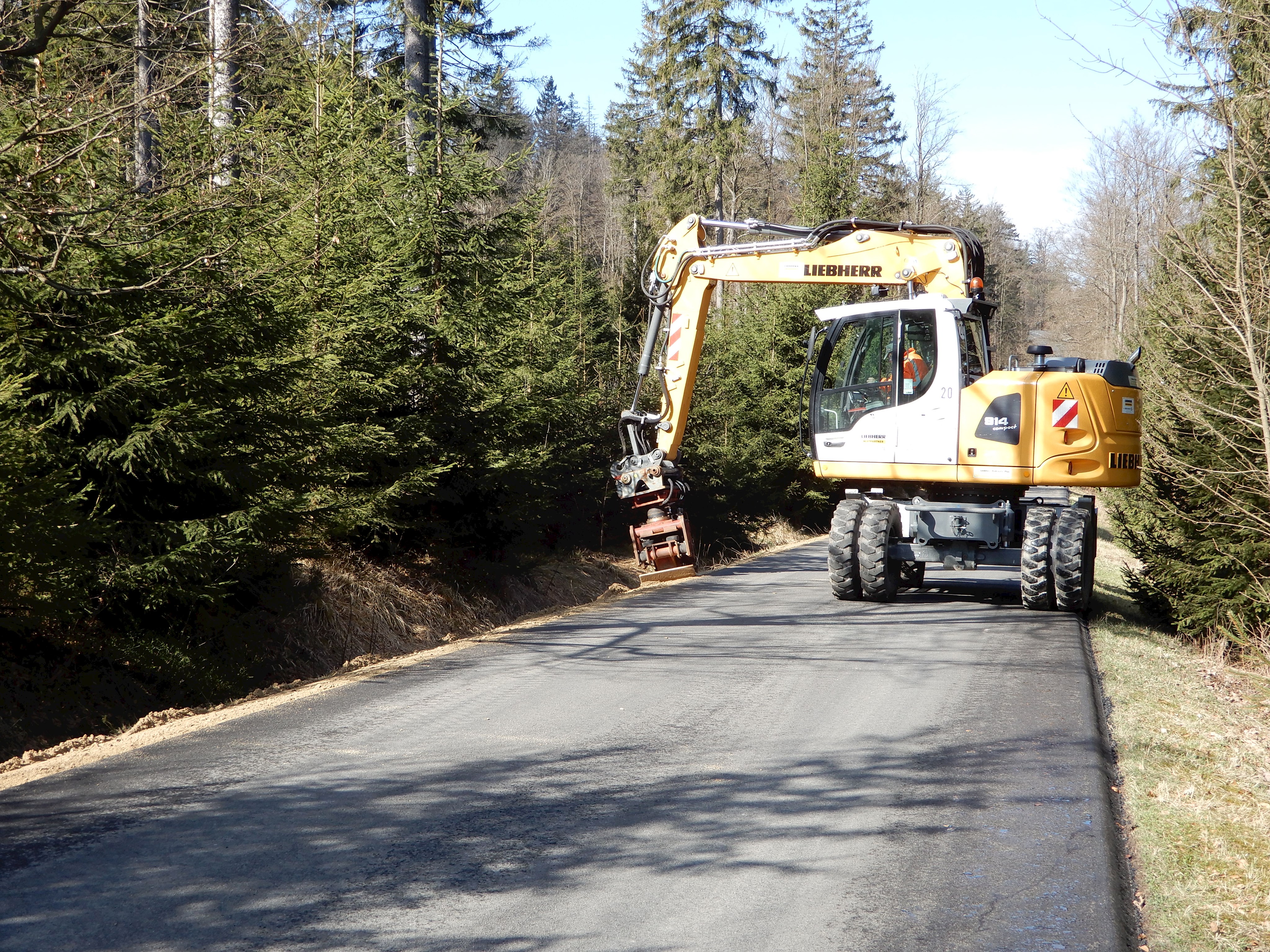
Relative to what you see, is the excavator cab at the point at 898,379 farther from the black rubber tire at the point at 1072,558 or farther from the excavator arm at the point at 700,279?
the black rubber tire at the point at 1072,558

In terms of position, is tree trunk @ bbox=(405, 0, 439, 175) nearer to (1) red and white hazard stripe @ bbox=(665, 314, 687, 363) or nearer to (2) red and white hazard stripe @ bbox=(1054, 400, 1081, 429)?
(1) red and white hazard stripe @ bbox=(665, 314, 687, 363)

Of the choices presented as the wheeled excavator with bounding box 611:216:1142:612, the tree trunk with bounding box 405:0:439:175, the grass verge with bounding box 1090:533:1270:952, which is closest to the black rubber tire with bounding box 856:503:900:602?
the wheeled excavator with bounding box 611:216:1142:612

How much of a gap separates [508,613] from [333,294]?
15.9ft

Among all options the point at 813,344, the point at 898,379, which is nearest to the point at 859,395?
the point at 898,379

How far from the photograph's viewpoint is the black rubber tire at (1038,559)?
1019 cm

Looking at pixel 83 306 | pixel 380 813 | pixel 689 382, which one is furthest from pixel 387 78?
pixel 380 813

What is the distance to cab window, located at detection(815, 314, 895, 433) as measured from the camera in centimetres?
1105

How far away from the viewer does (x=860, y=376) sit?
1132cm

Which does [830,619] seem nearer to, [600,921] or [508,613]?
[508,613]

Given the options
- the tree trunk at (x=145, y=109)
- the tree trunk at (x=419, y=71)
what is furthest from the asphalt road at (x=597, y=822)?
the tree trunk at (x=419, y=71)

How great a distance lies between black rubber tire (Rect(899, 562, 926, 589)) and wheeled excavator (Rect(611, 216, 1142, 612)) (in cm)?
27

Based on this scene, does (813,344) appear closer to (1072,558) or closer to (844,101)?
(1072,558)

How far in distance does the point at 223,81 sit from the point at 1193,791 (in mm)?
9845

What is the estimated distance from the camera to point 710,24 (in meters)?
31.1
